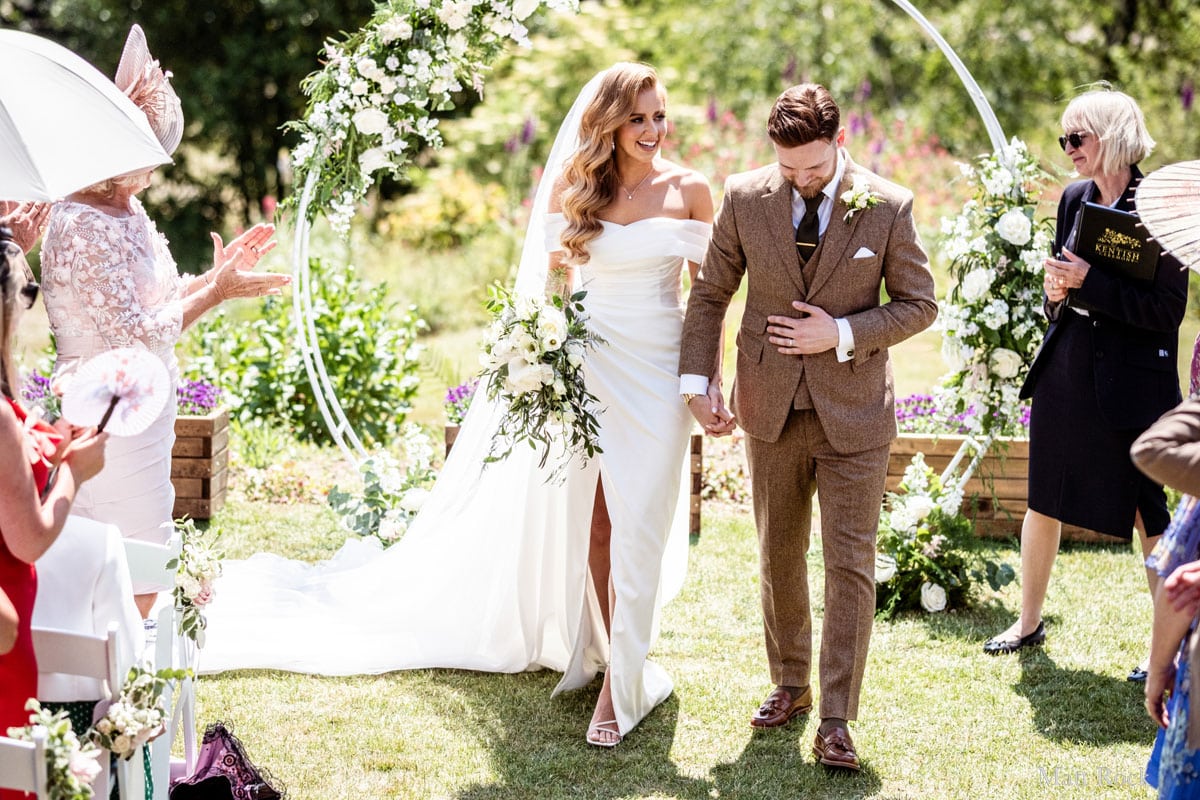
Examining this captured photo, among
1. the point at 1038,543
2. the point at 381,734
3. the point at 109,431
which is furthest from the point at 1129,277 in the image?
the point at 109,431

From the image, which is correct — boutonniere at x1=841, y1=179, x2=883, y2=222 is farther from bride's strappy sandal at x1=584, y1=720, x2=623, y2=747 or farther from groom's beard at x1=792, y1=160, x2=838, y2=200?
bride's strappy sandal at x1=584, y1=720, x2=623, y2=747

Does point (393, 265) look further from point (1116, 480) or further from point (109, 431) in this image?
point (109, 431)

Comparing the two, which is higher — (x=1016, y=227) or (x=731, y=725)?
(x=1016, y=227)

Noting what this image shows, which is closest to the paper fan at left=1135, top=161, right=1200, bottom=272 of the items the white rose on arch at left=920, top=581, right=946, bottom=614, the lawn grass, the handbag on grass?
the lawn grass

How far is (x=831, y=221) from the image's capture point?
407cm

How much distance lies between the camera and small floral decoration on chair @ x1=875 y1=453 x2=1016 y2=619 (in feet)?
18.2

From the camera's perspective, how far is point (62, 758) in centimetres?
260

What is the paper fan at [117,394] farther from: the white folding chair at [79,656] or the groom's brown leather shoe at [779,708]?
the groom's brown leather shoe at [779,708]

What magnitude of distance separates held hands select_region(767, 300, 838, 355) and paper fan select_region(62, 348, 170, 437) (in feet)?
6.62

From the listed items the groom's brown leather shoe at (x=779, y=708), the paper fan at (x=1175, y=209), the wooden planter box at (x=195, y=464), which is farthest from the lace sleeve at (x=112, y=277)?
the paper fan at (x=1175, y=209)

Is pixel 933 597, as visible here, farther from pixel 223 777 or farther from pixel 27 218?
pixel 27 218

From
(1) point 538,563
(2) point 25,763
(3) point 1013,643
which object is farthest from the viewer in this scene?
(3) point 1013,643

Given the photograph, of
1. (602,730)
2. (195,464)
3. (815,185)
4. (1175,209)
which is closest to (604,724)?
(602,730)

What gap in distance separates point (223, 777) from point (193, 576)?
60cm
